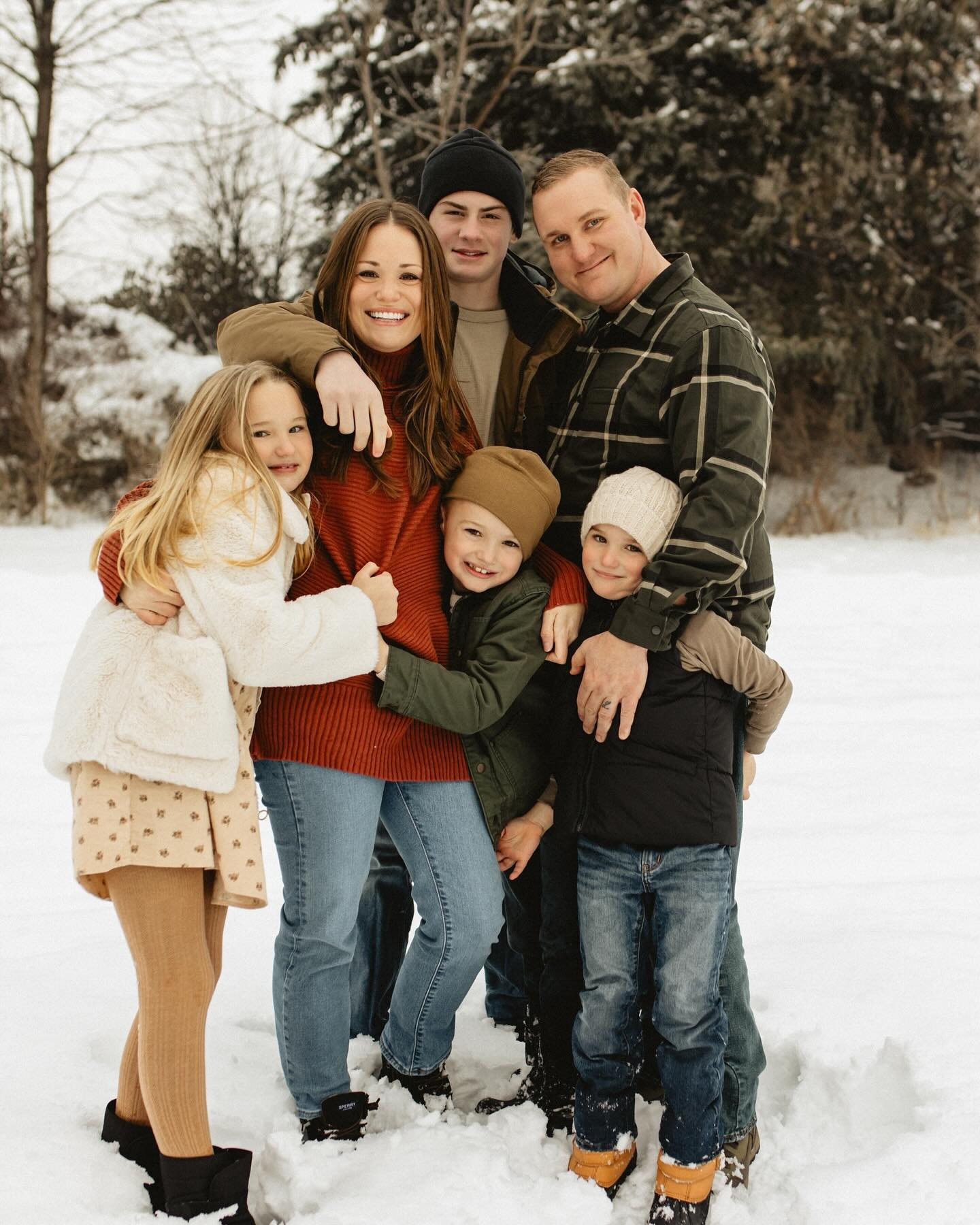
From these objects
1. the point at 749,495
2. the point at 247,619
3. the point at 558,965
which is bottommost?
the point at 558,965

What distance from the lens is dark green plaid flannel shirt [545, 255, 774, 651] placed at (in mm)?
2152

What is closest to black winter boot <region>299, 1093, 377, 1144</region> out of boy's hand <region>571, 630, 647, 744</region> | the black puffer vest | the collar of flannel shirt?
the black puffer vest

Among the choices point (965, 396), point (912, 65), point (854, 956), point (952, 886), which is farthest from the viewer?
point (965, 396)

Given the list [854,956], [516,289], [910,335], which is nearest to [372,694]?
[516,289]

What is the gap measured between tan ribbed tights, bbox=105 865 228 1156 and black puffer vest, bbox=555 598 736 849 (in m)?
0.78

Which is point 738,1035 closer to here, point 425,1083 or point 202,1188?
point 425,1083

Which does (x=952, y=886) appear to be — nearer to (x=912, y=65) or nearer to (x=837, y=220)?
(x=837, y=220)

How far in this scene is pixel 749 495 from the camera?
7.13 ft

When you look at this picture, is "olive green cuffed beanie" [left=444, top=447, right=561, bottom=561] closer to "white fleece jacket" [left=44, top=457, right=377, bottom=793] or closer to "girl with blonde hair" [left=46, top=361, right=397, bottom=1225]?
"girl with blonde hair" [left=46, top=361, right=397, bottom=1225]

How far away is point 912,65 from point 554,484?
495 inches

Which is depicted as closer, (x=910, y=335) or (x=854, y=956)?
(x=854, y=956)

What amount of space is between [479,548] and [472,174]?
3.65 feet

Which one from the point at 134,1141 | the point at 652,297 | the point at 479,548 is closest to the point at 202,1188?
the point at 134,1141

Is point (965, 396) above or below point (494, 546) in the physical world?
above
